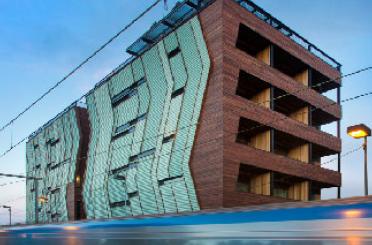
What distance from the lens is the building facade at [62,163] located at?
4534cm

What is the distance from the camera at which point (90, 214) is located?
133 ft

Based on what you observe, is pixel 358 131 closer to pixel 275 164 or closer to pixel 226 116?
pixel 226 116

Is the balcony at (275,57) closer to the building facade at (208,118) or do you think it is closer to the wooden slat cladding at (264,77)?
the building facade at (208,118)

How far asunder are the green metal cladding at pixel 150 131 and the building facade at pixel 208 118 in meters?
0.08

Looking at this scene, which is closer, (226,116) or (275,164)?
(226,116)

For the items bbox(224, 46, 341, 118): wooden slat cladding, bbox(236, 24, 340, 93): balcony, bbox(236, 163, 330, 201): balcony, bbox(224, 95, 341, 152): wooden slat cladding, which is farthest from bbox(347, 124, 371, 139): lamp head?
bbox(236, 24, 340, 93): balcony

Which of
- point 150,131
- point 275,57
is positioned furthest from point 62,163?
point 275,57

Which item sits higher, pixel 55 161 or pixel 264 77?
pixel 264 77

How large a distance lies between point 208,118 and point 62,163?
78.5 feet

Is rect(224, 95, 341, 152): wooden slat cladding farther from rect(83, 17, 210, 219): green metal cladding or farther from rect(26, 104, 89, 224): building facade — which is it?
rect(26, 104, 89, 224): building facade

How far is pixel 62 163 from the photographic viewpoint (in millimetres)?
47875

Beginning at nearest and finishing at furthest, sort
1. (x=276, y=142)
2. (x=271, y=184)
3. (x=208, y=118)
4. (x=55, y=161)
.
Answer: (x=208, y=118) → (x=271, y=184) → (x=276, y=142) → (x=55, y=161)

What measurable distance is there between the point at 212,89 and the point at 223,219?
24.6 m

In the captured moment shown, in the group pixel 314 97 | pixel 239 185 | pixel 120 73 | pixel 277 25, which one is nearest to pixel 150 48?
pixel 120 73
